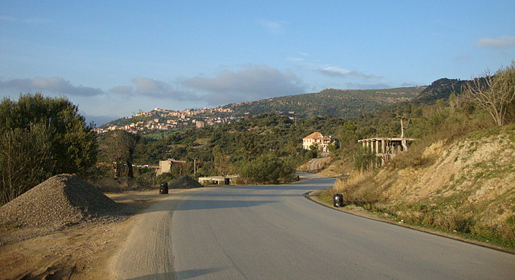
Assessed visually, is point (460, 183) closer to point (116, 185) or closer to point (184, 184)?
point (116, 185)

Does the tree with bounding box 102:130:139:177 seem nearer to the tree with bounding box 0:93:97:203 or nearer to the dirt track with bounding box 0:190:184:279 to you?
the tree with bounding box 0:93:97:203

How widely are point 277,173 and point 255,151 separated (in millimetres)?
12293

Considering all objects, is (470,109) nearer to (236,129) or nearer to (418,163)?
(418,163)

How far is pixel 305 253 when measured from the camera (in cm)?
799

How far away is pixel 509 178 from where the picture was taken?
11.6 meters

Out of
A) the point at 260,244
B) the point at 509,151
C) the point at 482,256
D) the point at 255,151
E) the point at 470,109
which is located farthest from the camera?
the point at 255,151

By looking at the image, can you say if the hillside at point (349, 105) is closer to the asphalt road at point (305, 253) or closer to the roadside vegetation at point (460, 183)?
the roadside vegetation at point (460, 183)

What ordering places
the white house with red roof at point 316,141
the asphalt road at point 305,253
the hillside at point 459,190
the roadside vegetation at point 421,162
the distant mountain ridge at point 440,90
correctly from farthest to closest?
the white house with red roof at point 316,141, the distant mountain ridge at point 440,90, the roadside vegetation at point 421,162, the hillside at point 459,190, the asphalt road at point 305,253

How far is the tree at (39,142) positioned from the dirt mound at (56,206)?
2.22 m

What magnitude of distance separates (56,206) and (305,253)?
9.88 metres

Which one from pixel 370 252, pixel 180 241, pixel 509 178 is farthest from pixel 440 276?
pixel 509 178

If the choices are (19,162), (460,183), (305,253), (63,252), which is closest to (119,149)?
(19,162)

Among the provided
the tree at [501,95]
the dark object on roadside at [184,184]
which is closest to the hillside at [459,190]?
the tree at [501,95]

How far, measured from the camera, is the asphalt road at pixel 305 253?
6559 mm
